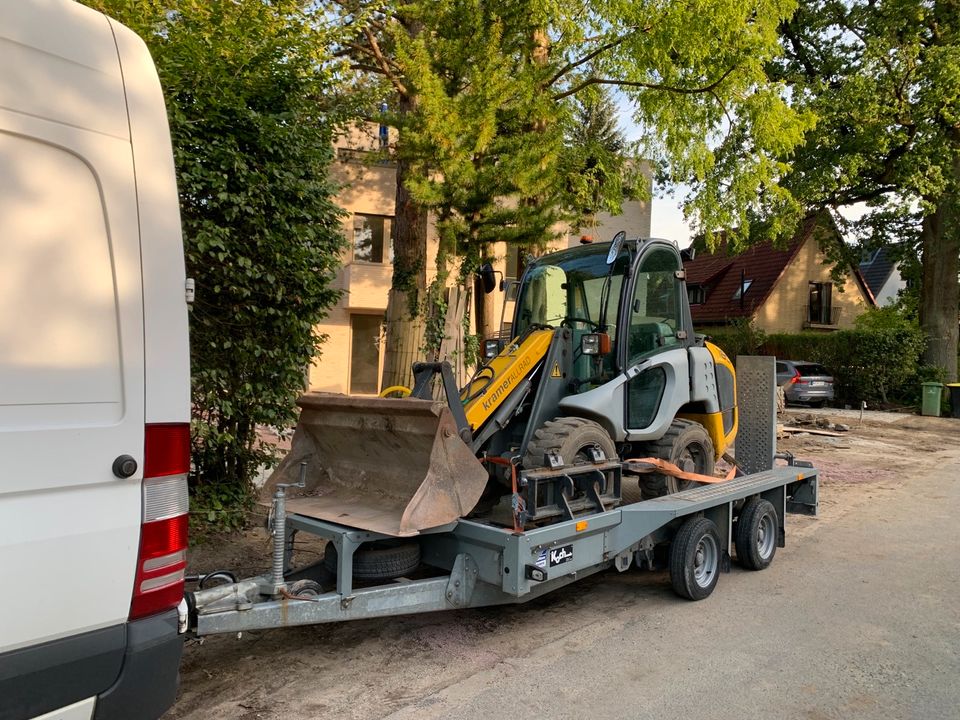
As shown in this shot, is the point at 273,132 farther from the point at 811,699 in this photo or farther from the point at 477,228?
the point at 811,699

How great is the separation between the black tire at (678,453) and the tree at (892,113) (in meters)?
15.4

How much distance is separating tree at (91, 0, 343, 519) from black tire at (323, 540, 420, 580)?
247cm

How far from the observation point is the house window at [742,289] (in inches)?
Result: 1221

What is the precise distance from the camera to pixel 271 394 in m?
6.48

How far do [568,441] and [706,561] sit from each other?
1.78m

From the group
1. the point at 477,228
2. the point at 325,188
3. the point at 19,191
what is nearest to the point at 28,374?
the point at 19,191

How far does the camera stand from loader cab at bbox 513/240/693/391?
19.2ft

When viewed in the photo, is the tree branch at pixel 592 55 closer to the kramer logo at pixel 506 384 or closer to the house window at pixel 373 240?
the kramer logo at pixel 506 384

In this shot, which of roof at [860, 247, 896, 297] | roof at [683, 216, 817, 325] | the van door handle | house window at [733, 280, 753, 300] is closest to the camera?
the van door handle

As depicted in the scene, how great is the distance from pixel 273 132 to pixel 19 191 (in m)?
4.06

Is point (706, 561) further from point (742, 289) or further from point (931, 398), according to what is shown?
point (742, 289)

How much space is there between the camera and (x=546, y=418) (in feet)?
18.0

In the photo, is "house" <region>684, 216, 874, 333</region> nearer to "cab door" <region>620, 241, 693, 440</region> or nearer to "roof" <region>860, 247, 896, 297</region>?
"roof" <region>860, 247, 896, 297</region>

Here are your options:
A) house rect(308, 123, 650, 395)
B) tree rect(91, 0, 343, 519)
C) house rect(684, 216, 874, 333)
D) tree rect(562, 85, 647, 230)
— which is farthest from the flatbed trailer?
house rect(684, 216, 874, 333)
